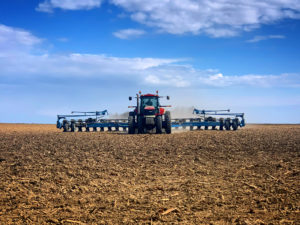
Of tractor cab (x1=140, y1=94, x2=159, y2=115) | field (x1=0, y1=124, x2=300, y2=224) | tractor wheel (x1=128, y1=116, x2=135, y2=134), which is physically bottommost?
field (x1=0, y1=124, x2=300, y2=224)

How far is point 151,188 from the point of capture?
7641 millimetres

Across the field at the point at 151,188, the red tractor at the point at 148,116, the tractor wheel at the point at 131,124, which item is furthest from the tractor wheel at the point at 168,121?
the field at the point at 151,188

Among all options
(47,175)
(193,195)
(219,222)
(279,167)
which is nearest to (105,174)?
(47,175)

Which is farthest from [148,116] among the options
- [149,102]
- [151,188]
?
[151,188]

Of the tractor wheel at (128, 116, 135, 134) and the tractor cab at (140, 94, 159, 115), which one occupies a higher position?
the tractor cab at (140, 94, 159, 115)

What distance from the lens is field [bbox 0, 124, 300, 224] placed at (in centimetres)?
576

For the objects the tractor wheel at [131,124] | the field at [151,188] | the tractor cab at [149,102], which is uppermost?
the tractor cab at [149,102]

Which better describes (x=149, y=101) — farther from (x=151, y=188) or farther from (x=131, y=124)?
(x=151, y=188)

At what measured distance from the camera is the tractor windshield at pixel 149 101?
24967mm

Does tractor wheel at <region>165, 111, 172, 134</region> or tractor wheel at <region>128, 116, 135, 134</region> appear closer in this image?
tractor wheel at <region>165, 111, 172, 134</region>

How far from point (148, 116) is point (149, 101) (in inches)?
58.1

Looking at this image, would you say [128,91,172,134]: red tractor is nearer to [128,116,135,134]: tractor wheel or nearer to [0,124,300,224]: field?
[128,116,135,134]: tractor wheel

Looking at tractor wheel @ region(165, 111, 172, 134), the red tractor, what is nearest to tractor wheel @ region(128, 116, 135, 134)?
the red tractor

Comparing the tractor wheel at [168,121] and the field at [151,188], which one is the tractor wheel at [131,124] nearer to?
the tractor wheel at [168,121]
